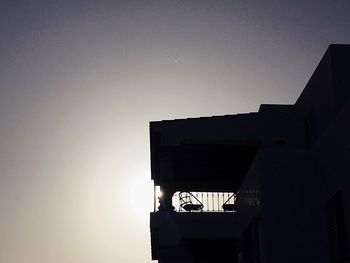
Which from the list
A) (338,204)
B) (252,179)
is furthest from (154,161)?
(338,204)

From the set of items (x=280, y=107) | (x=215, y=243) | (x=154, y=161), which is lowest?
(x=215, y=243)

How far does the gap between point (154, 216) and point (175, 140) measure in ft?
9.70

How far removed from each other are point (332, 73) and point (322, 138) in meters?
4.33

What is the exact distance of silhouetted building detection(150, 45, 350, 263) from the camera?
14.1m

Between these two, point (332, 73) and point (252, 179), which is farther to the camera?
point (332, 73)

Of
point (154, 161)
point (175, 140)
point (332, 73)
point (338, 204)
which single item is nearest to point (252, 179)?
point (338, 204)

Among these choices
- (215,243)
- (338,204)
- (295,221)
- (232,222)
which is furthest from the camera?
(215,243)

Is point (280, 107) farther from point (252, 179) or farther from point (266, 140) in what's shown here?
point (252, 179)

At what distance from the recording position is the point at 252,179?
53.6 feet

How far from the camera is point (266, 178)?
588 inches

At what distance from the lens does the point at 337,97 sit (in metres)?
17.9

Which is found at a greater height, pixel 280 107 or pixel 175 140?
pixel 280 107

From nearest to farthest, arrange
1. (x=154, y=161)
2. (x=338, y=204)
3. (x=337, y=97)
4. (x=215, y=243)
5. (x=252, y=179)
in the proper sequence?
(x=338, y=204), (x=252, y=179), (x=337, y=97), (x=215, y=243), (x=154, y=161)

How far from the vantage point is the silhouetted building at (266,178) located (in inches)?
556
